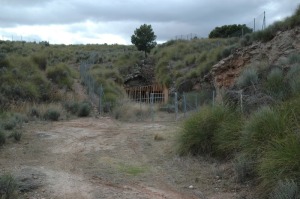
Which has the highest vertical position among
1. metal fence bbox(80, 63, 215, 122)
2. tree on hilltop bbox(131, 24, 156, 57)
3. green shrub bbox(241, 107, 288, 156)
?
tree on hilltop bbox(131, 24, 156, 57)

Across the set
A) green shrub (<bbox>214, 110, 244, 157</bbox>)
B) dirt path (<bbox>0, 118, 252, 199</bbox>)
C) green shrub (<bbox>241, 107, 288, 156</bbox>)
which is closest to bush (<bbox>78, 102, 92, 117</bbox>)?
dirt path (<bbox>0, 118, 252, 199</bbox>)

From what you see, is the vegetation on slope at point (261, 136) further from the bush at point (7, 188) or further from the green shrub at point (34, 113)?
the green shrub at point (34, 113)

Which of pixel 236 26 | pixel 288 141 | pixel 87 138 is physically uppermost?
pixel 236 26

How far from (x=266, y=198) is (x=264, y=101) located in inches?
144

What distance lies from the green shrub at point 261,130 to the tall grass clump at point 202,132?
67.4 inches

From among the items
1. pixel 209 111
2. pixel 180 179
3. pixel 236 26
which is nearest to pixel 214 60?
pixel 209 111

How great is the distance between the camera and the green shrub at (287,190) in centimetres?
573

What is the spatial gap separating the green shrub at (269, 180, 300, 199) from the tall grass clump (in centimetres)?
403

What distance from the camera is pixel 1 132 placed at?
1236 centimetres

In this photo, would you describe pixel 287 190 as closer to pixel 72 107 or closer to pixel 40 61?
pixel 72 107

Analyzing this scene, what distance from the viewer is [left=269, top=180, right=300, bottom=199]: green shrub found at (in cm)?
573

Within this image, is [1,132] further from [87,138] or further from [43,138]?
[87,138]

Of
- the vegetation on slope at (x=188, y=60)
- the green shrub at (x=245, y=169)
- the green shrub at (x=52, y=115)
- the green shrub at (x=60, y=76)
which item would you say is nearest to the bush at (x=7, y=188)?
the green shrub at (x=245, y=169)

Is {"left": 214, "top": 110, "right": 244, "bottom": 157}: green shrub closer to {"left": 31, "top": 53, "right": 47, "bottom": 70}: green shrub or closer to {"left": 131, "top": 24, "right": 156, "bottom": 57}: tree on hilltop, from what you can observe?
{"left": 31, "top": 53, "right": 47, "bottom": 70}: green shrub
